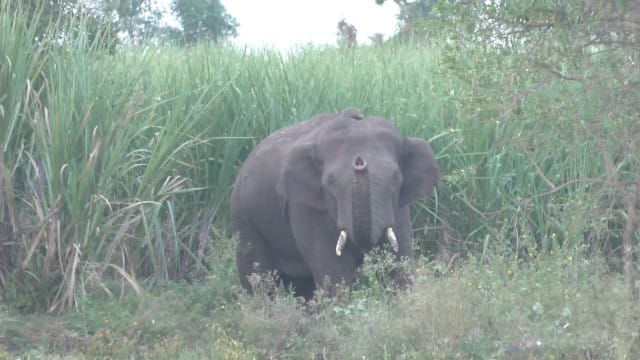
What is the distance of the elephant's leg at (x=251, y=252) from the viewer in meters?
10.0

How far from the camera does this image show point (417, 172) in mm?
9367

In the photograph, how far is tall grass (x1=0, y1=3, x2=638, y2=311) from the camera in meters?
8.20

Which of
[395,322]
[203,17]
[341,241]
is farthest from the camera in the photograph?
[203,17]

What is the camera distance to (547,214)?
10.6 metres

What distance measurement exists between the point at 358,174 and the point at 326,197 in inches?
23.3

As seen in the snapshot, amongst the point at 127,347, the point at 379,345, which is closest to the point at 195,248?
the point at 127,347

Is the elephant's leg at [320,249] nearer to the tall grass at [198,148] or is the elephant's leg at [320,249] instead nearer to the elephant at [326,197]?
the elephant at [326,197]

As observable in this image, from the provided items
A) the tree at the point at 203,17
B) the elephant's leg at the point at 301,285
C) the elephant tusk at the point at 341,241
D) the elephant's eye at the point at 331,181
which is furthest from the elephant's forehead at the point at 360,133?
the tree at the point at 203,17

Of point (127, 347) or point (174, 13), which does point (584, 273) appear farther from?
point (174, 13)

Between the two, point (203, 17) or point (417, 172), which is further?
point (203, 17)

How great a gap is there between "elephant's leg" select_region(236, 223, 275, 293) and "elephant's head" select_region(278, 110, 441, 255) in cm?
51

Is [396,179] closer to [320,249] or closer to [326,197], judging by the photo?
[326,197]

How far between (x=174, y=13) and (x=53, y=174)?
58.3 feet

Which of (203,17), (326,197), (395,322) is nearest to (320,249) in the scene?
(326,197)
